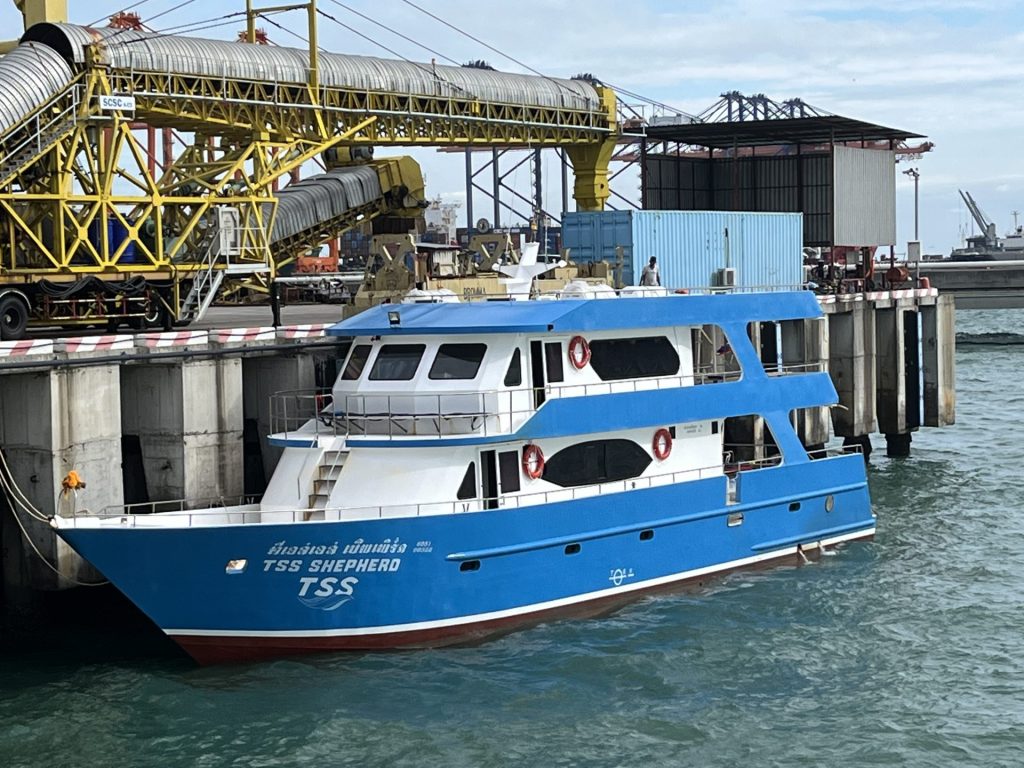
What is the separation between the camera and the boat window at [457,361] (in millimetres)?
22203

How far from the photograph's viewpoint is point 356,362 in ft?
75.8

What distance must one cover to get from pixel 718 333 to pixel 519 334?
7091 mm

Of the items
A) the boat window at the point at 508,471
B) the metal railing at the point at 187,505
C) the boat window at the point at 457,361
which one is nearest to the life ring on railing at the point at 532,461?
the boat window at the point at 508,471

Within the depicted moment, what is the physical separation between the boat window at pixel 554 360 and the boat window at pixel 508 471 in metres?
1.53

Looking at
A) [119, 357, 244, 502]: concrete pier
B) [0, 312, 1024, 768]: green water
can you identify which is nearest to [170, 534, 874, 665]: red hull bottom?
[0, 312, 1024, 768]: green water

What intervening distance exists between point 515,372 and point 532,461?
4.47 ft

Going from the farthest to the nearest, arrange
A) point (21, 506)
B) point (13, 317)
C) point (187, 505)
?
point (13, 317), point (187, 505), point (21, 506)

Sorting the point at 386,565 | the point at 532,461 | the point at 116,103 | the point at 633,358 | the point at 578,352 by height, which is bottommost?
the point at 386,565

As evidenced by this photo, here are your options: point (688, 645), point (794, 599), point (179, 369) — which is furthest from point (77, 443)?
point (794, 599)

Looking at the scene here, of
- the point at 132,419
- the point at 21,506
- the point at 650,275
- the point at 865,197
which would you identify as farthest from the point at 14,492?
the point at 865,197

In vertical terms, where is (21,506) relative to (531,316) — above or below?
below

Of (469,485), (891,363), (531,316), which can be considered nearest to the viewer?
(469,485)

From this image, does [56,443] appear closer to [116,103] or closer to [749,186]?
[116,103]

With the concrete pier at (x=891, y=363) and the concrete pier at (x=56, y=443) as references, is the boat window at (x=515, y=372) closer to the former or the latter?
the concrete pier at (x=56, y=443)
